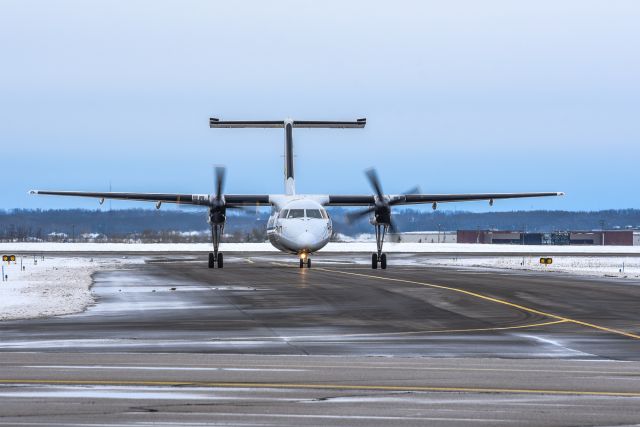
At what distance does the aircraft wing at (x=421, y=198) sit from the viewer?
52.9 metres

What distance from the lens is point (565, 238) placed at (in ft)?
599

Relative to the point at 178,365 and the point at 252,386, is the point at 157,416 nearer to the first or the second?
the point at 252,386

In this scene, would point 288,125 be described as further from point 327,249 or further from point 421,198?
point 327,249

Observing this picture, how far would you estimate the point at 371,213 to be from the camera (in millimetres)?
51656

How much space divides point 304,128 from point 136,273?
1689 cm

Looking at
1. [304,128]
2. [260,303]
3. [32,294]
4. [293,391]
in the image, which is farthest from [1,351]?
[304,128]

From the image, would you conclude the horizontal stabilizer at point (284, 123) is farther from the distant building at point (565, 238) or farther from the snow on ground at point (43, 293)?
the distant building at point (565, 238)

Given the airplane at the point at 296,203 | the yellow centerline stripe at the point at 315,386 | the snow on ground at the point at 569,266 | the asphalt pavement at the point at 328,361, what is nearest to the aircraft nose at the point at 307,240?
the airplane at the point at 296,203

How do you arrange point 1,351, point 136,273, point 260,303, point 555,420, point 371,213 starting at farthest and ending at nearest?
1. point 371,213
2. point 136,273
3. point 260,303
4. point 1,351
5. point 555,420

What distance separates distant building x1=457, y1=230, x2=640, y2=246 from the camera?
18412 cm

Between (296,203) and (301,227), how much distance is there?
Answer: 85.4 inches

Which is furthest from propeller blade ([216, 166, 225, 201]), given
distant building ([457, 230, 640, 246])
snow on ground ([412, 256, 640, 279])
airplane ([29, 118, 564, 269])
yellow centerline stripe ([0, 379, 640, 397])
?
distant building ([457, 230, 640, 246])

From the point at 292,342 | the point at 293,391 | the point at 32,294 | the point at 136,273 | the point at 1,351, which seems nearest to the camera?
the point at 293,391

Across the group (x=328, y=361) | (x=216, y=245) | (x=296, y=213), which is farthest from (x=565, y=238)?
(x=328, y=361)
